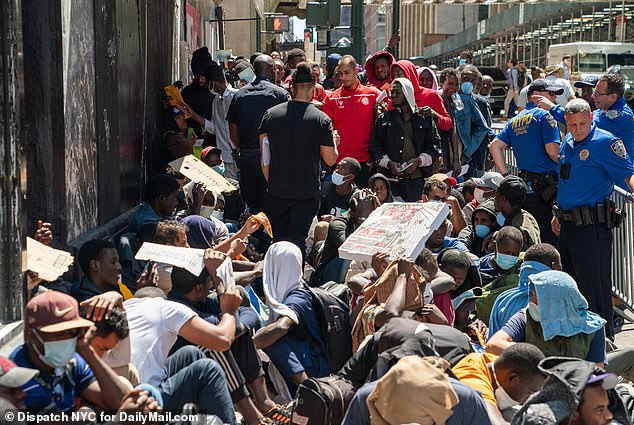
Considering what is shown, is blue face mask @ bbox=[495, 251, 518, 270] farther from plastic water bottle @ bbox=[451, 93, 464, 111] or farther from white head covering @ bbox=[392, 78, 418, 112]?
plastic water bottle @ bbox=[451, 93, 464, 111]

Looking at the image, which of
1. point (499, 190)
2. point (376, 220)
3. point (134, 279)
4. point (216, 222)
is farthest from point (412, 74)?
point (134, 279)

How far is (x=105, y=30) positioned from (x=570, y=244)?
416 cm

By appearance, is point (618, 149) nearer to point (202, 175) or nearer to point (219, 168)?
point (202, 175)

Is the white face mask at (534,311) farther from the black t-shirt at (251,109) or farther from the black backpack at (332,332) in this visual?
the black t-shirt at (251,109)

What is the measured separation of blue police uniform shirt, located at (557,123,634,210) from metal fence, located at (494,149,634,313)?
97 cm

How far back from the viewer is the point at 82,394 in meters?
4.34

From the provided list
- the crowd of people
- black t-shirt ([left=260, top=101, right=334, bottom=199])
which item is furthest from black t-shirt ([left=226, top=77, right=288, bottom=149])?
black t-shirt ([left=260, top=101, right=334, bottom=199])

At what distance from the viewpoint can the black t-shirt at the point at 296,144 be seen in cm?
865

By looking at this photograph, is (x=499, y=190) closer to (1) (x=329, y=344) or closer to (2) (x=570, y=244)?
(2) (x=570, y=244)

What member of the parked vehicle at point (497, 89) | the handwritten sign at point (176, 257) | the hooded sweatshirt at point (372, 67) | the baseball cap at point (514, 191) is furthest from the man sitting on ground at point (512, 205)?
the parked vehicle at point (497, 89)

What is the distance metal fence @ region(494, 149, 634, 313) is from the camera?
371 inches

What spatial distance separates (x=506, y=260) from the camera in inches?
306

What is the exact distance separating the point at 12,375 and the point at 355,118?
703cm

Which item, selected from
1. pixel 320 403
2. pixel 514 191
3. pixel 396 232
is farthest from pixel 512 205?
pixel 320 403
